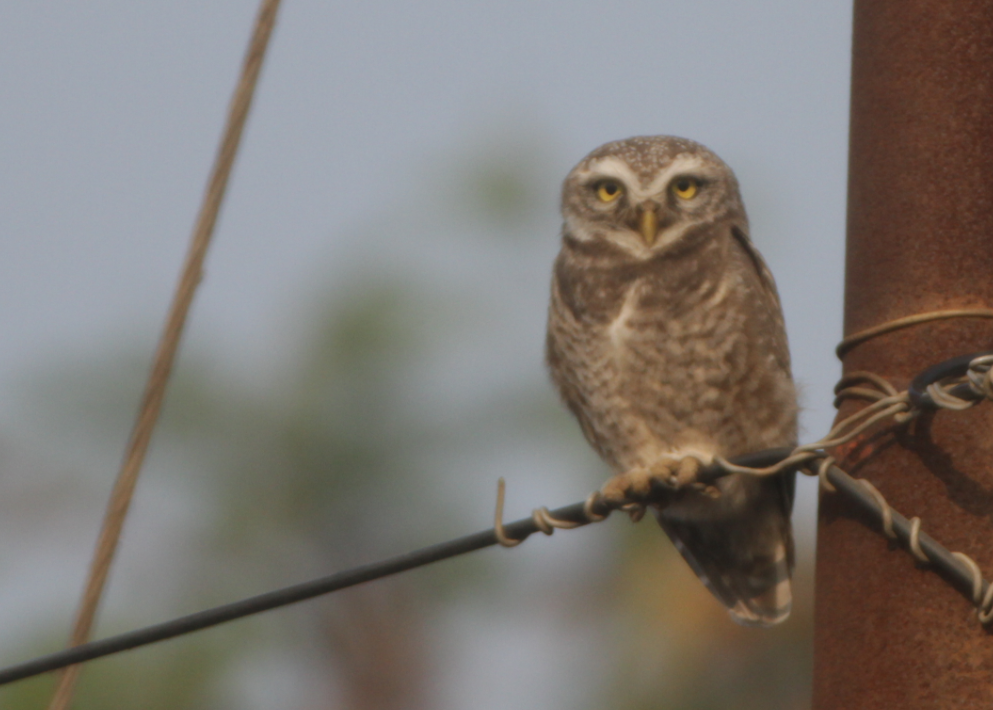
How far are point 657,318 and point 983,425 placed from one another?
1718mm

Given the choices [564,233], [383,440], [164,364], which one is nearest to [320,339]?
[383,440]

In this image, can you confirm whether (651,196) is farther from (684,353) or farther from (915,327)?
(915,327)

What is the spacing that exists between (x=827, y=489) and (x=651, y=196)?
2191 millimetres

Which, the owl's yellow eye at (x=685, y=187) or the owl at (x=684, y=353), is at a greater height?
the owl's yellow eye at (x=685, y=187)

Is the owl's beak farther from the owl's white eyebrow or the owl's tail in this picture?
the owl's tail

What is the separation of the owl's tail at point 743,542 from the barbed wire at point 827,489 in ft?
4.63

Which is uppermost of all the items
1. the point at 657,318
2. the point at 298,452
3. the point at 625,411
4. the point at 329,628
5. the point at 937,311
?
the point at 937,311

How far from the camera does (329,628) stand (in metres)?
11.8

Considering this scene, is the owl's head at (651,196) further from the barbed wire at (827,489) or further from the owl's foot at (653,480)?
the barbed wire at (827,489)

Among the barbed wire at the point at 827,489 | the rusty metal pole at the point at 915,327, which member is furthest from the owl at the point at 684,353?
the rusty metal pole at the point at 915,327

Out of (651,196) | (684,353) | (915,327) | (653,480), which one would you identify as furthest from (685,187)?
(915,327)

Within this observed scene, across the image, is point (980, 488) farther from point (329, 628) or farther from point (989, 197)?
point (329, 628)

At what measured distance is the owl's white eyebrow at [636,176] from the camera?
4.69 meters

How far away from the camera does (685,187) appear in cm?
475
